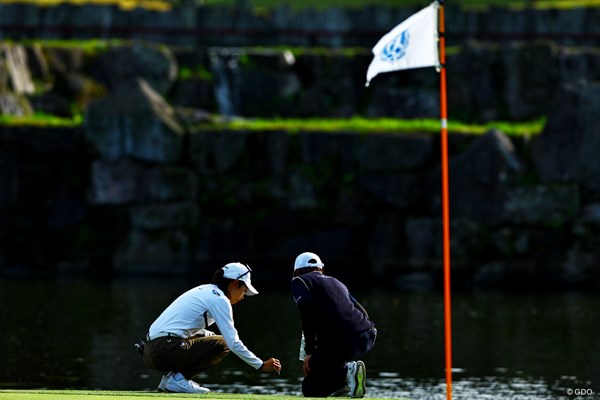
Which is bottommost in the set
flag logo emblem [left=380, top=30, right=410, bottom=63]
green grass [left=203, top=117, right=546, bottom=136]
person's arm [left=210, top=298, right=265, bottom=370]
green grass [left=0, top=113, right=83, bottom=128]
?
person's arm [left=210, top=298, right=265, bottom=370]

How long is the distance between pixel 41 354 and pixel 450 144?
20670 millimetres

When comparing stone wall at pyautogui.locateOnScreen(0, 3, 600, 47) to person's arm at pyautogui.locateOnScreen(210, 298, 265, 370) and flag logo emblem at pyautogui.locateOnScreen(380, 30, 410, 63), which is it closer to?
flag logo emblem at pyautogui.locateOnScreen(380, 30, 410, 63)

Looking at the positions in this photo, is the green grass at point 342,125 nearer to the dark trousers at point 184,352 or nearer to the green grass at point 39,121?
the green grass at point 39,121

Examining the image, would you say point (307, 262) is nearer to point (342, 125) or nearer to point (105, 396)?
point (105, 396)

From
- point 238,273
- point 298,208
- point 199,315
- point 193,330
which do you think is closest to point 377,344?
point 193,330

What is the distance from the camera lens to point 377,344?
28562mm

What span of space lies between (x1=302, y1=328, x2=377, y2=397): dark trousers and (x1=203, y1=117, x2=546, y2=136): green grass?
27462 mm

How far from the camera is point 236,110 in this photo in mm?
52656

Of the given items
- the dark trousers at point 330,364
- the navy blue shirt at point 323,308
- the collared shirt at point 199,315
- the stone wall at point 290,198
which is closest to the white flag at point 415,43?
the navy blue shirt at point 323,308

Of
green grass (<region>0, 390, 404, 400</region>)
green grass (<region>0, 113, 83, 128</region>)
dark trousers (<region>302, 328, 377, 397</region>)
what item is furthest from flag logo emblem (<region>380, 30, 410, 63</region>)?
green grass (<region>0, 113, 83, 128</region>)

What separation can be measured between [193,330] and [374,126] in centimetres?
2854

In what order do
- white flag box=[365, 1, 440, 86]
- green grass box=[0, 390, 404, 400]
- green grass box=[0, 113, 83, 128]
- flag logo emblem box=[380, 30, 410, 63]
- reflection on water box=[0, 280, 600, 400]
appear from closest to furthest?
green grass box=[0, 390, 404, 400] < white flag box=[365, 1, 440, 86] < flag logo emblem box=[380, 30, 410, 63] < reflection on water box=[0, 280, 600, 400] < green grass box=[0, 113, 83, 128]

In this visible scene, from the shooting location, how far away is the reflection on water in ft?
76.2

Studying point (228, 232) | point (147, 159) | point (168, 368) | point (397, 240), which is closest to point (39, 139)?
point (147, 159)
